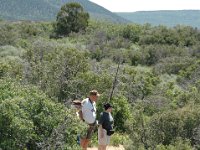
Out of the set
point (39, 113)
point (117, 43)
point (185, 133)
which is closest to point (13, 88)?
point (39, 113)

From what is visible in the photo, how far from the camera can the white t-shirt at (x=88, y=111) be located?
367 inches

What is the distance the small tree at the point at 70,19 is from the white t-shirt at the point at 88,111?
4799 centimetres

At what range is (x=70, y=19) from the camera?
190ft

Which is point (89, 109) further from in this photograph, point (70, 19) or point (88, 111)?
point (70, 19)

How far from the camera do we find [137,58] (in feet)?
144

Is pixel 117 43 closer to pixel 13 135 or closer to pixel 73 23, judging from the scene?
pixel 73 23

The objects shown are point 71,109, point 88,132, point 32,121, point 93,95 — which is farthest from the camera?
point 88,132

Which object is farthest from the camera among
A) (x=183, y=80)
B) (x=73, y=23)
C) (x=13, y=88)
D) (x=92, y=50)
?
A: (x=73, y=23)

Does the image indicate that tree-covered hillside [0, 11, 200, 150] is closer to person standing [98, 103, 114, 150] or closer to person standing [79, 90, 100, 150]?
person standing [79, 90, 100, 150]

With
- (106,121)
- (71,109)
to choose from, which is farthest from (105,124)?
(71,109)

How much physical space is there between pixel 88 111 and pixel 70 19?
49.3m

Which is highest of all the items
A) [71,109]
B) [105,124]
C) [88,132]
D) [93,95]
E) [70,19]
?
[93,95]

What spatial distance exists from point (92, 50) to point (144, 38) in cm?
1330

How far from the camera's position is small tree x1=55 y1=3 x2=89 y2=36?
57188 millimetres
